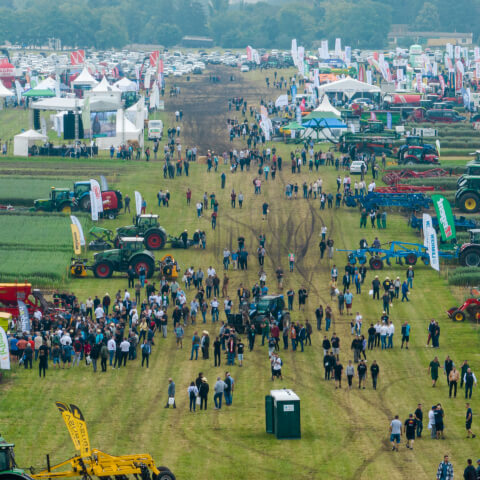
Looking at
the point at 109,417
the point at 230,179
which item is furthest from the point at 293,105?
the point at 109,417

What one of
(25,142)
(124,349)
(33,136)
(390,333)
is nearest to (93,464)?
(124,349)

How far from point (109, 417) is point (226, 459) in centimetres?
481

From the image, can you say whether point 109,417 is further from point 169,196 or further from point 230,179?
point 230,179

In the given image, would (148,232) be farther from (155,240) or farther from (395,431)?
(395,431)

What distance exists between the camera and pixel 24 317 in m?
37.7

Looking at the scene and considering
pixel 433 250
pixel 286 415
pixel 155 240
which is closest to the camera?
pixel 286 415

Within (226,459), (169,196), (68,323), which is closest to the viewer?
(226,459)

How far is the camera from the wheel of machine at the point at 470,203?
190ft

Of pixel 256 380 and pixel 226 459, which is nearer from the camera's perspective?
pixel 226 459

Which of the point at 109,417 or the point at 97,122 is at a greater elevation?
the point at 97,122

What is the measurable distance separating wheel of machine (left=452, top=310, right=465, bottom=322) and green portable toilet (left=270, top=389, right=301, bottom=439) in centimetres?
1375

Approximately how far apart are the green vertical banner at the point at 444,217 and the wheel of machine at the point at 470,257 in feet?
4.88

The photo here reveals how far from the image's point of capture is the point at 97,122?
7712 centimetres

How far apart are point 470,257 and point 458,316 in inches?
273
